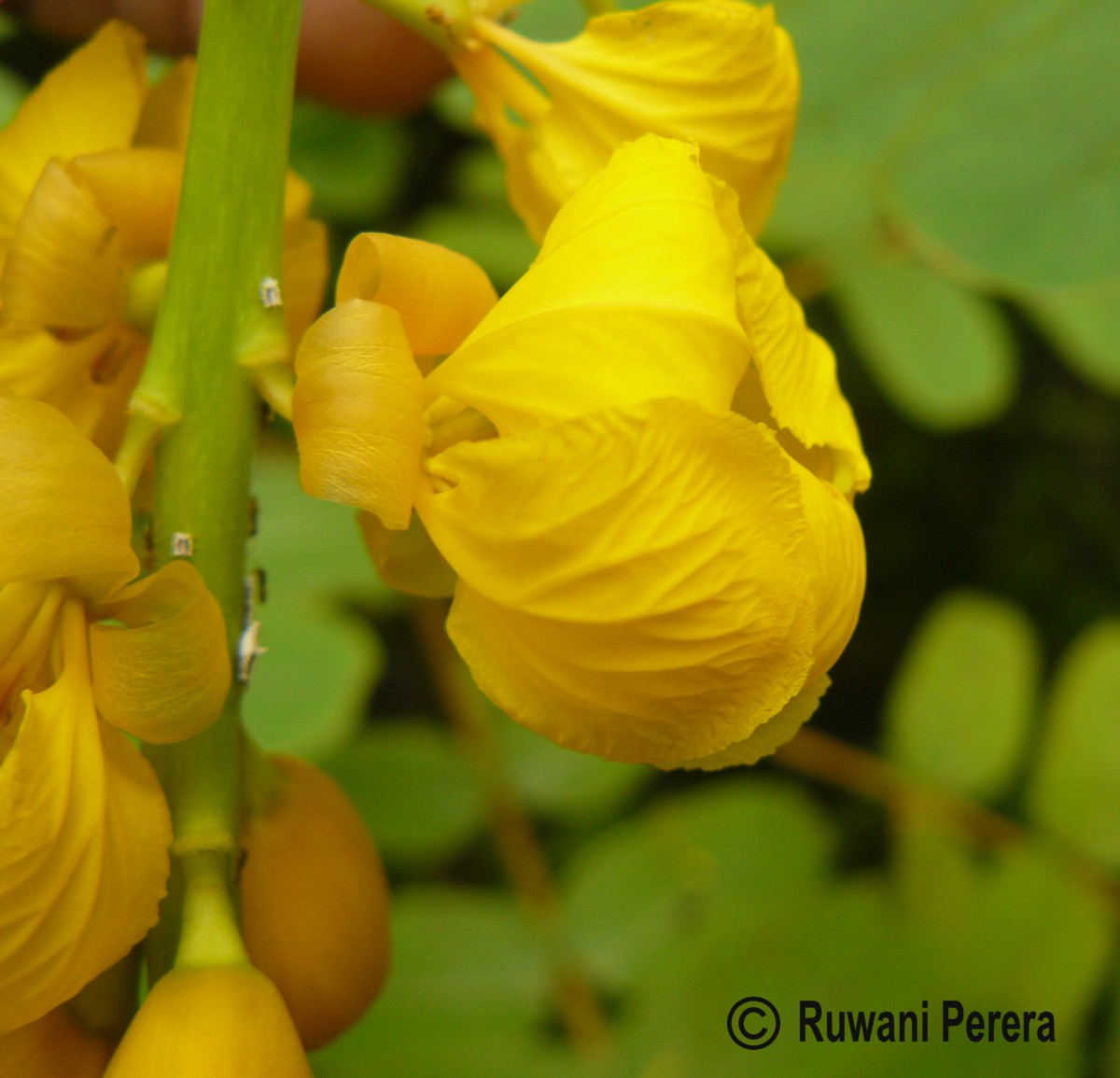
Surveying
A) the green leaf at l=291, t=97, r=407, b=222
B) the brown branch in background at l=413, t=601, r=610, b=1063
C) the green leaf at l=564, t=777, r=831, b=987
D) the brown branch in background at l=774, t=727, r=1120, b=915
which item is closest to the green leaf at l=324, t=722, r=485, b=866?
the brown branch in background at l=413, t=601, r=610, b=1063

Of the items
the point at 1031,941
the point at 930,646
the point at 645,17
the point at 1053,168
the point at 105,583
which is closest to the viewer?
the point at 105,583

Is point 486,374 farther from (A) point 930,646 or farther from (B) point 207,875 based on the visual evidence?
(A) point 930,646

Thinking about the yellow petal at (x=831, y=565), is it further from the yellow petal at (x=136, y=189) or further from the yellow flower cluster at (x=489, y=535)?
the yellow petal at (x=136, y=189)

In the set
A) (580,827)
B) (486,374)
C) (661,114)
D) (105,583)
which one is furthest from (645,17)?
(580,827)

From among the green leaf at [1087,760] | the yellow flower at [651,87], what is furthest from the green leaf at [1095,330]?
the yellow flower at [651,87]

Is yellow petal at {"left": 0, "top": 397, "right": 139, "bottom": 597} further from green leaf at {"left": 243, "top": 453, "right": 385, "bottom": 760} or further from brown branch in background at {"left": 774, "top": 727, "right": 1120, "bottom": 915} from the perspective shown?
brown branch in background at {"left": 774, "top": 727, "right": 1120, "bottom": 915}

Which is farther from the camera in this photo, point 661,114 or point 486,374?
point 661,114

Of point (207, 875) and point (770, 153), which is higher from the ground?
point (770, 153)
